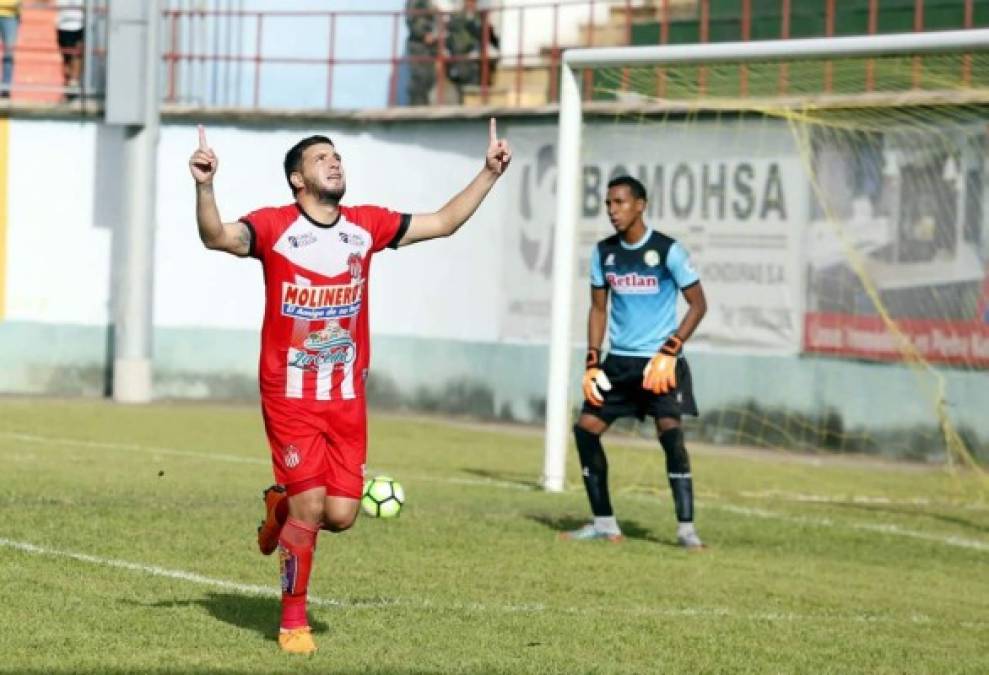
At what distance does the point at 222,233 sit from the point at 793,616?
3.42m

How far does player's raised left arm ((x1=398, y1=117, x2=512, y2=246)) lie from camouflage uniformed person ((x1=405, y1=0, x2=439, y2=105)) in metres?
15.5

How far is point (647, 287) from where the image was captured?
1234 centimetres

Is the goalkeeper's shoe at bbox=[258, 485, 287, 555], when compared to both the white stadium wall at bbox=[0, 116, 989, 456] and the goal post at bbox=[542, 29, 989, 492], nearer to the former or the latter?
the goal post at bbox=[542, 29, 989, 492]

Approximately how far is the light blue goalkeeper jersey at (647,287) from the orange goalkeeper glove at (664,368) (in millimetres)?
150

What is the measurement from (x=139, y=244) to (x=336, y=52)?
3.36 m

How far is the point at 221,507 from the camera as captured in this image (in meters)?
12.9

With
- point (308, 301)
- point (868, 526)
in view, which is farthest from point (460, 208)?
point (868, 526)

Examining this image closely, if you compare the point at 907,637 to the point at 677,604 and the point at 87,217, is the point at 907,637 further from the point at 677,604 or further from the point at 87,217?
the point at 87,217

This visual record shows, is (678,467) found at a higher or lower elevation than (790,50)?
lower

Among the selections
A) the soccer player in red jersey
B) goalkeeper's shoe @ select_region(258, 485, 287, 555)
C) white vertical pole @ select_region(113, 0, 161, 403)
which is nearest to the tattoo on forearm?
the soccer player in red jersey

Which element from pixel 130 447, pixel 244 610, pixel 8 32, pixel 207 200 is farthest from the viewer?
pixel 8 32

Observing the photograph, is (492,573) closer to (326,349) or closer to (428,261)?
(326,349)

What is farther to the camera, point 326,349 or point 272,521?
point 272,521

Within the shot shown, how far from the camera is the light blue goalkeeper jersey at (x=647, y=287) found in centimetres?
1228
